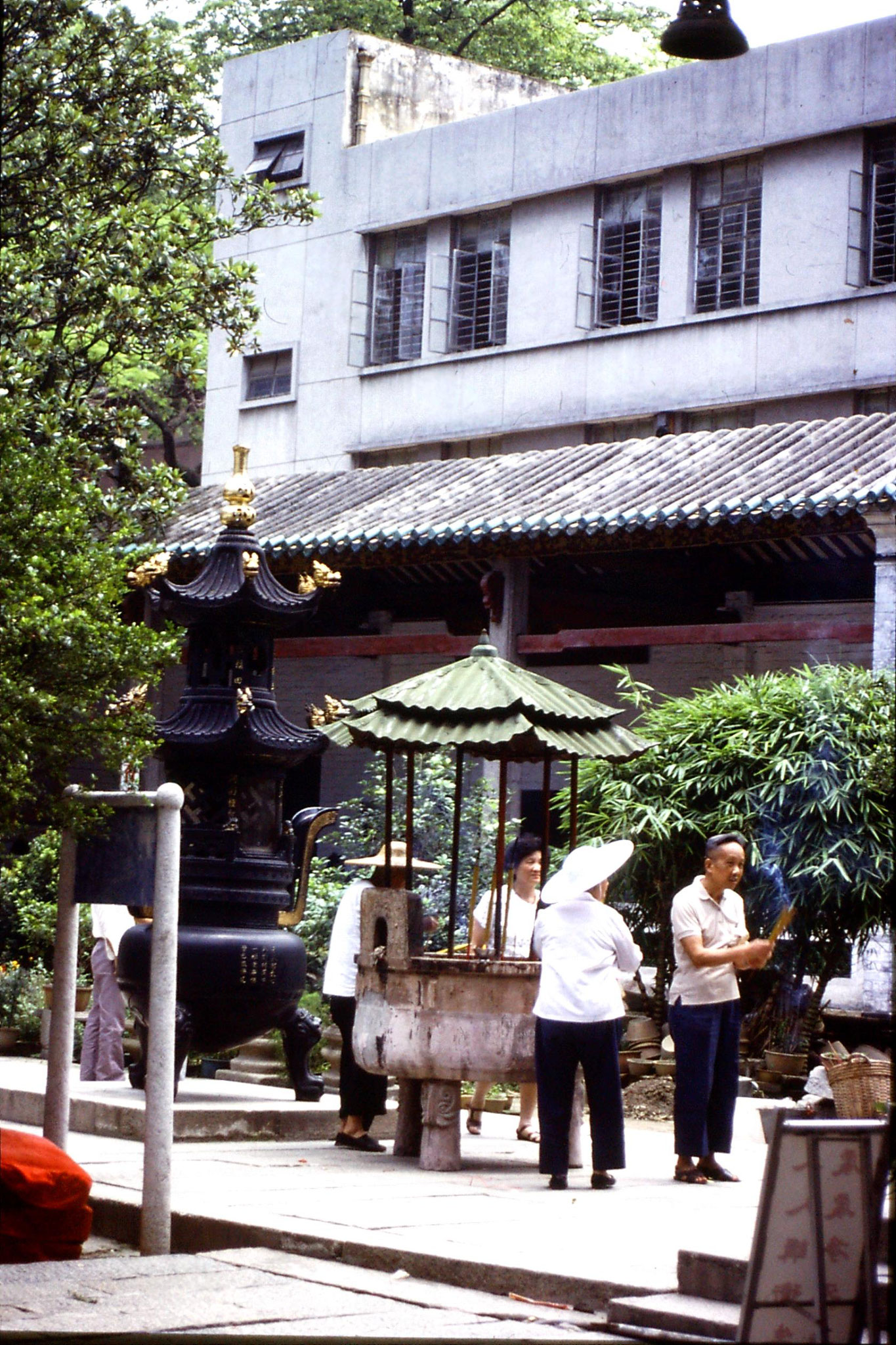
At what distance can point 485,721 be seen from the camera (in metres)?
9.95

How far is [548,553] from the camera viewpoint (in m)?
16.5

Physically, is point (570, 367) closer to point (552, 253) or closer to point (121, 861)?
point (552, 253)

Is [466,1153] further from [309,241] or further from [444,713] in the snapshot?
[309,241]

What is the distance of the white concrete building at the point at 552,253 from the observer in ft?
68.2

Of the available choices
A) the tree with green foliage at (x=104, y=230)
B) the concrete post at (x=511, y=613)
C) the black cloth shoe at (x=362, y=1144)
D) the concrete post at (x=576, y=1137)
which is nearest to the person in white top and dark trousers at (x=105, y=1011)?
the tree with green foliage at (x=104, y=230)

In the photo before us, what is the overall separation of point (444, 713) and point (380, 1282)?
12.3ft

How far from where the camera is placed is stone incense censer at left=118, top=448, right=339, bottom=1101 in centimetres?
1097

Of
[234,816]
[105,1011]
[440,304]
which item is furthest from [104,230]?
[440,304]

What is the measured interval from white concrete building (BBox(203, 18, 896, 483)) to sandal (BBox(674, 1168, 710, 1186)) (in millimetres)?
12630

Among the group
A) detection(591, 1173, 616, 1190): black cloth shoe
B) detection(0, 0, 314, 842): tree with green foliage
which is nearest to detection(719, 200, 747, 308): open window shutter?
detection(0, 0, 314, 842): tree with green foliage

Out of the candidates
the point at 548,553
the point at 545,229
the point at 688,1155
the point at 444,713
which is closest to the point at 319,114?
the point at 545,229

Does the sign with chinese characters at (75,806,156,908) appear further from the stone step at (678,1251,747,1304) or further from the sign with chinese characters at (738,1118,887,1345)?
the sign with chinese characters at (738,1118,887,1345)

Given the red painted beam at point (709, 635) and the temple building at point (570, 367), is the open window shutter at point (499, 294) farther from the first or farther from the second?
the red painted beam at point (709, 635)

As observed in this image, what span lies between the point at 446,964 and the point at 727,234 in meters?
14.0
